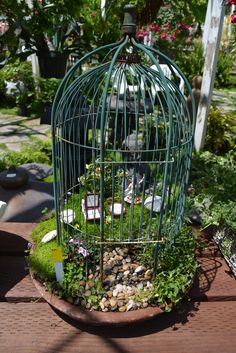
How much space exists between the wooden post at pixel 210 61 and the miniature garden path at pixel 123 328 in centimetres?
211

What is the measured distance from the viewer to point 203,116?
363 cm

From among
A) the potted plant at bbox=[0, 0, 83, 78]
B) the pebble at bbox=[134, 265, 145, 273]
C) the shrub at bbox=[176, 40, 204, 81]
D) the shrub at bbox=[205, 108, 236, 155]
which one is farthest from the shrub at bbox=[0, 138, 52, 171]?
the shrub at bbox=[176, 40, 204, 81]

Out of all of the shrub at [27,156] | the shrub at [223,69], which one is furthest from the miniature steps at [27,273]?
the shrub at [223,69]

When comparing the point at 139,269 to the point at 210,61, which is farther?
the point at 210,61

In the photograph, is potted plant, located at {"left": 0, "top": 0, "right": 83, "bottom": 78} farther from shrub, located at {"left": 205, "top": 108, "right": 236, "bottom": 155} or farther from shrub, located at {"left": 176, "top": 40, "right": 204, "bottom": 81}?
shrub, located at {"left": 176, "top": 40, "right": 204, "bottom": 81}

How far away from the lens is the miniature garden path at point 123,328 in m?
1.53

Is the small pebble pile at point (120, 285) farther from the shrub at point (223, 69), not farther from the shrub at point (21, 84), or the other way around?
the shrub at point (223, 69)

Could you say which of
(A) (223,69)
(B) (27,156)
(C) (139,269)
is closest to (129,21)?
(C) (139,269)

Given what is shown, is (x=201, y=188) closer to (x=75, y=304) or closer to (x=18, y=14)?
(x=75, y=304)

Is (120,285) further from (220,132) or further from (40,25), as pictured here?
(220,132)

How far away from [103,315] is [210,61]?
2807 mm

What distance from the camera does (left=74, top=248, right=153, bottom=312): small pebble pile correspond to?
1665 millimetres

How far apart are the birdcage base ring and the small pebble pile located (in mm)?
32

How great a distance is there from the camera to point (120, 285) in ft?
5.83
